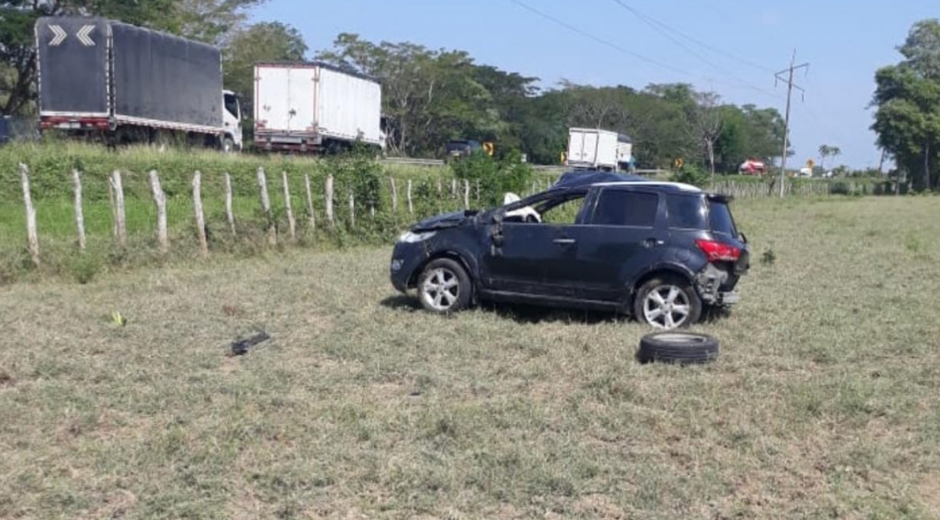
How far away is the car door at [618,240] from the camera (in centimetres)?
940

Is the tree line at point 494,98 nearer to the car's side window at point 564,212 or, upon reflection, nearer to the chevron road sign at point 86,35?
the chevron road sign at point 86,35

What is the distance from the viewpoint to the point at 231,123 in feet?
110

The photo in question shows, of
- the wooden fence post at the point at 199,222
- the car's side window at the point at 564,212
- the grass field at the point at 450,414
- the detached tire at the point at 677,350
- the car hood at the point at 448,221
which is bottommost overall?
the grass field at the point at 450,414

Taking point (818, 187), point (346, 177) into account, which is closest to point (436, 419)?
point (346, 177)

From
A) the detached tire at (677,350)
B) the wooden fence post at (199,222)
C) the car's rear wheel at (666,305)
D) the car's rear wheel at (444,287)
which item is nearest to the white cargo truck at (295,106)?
the wooden fence post at (199,222)

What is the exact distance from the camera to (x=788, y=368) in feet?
25.5

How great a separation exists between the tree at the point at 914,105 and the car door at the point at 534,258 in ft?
248

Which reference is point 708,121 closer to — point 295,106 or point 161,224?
point 295,106

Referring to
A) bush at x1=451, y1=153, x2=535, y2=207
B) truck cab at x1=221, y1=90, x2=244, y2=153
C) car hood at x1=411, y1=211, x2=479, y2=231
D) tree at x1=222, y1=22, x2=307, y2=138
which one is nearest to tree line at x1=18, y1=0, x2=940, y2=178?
tree at x1=222, y1=22, x2=307, y2=138

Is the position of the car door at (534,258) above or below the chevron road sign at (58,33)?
below

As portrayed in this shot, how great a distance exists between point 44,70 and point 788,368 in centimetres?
2328

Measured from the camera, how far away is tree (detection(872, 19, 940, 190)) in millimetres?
76375

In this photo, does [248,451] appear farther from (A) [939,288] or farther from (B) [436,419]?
(A) [939,288]

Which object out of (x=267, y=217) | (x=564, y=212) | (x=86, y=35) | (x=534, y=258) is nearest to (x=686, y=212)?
(x=534, y=258)
